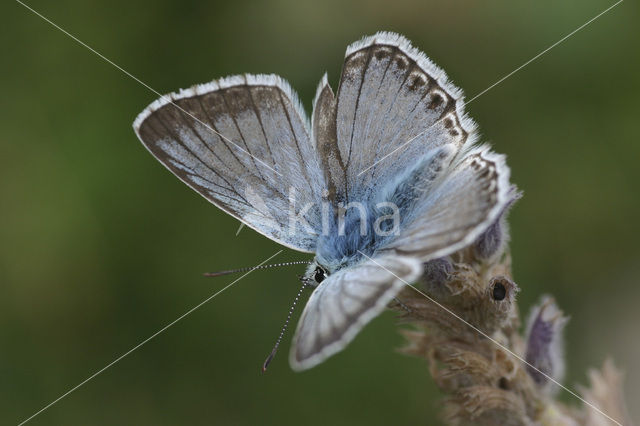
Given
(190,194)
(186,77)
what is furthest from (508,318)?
(186,77)

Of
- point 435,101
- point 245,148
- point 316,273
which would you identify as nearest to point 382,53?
point 435,101

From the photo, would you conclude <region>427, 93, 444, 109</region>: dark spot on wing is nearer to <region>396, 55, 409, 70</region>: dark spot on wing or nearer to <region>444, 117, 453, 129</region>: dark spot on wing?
<region>444, 117, 453, 129</region>: dark spot on wing

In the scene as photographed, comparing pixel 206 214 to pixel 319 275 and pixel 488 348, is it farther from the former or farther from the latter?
pixel 488 348

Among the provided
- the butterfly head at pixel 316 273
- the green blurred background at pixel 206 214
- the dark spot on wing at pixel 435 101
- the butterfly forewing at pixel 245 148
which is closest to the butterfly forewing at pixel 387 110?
the dark spot on wing at pixel 435 101

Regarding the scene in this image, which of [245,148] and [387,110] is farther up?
[245,148]

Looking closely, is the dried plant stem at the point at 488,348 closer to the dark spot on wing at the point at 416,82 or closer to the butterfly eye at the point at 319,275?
the butterfly eye at the point at 319,275

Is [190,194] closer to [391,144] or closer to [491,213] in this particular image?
[391,144]
